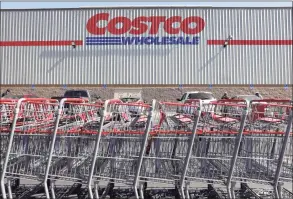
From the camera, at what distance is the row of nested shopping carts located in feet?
14.6

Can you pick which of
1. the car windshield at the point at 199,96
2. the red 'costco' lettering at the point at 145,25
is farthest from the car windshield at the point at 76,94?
the red 'costco' lettering at the point at 145,25

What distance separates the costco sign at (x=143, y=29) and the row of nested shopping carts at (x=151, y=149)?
18053 mm

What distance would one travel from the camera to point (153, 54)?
2248cm

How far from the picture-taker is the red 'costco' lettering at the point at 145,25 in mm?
22625

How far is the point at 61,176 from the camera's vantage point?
178 inches

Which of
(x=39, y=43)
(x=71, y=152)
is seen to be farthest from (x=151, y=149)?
(x=39, y=43)

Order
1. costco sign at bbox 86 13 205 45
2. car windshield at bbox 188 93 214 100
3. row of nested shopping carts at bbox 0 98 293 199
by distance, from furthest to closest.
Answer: costco sign at bbox 86 13 205 45 → car windshield at bbox 188 93 214 100 → row of nested shopping carts at bbox 0 98 293 199

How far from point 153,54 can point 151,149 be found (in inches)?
713

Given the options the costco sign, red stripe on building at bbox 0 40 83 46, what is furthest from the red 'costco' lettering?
red stripe on building at bbox 0 40 83 46

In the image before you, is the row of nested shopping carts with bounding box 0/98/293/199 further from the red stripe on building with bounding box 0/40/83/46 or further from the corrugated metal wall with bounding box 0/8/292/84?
the red stripe on building with bounding box 0/40/83/46

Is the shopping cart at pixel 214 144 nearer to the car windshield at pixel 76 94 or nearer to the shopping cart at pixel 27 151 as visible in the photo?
the shopping cart at pixel 27 151

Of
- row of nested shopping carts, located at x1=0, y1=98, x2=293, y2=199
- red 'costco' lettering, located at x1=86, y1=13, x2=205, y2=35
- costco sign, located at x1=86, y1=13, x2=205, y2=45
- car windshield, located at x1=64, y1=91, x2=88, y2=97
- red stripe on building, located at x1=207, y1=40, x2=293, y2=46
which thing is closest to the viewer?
row of nested shopping carts, located at x1=0, y1=98, x2=293, y2=199

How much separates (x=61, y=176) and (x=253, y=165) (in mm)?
2409

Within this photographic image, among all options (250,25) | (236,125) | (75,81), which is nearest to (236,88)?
(250,25)
